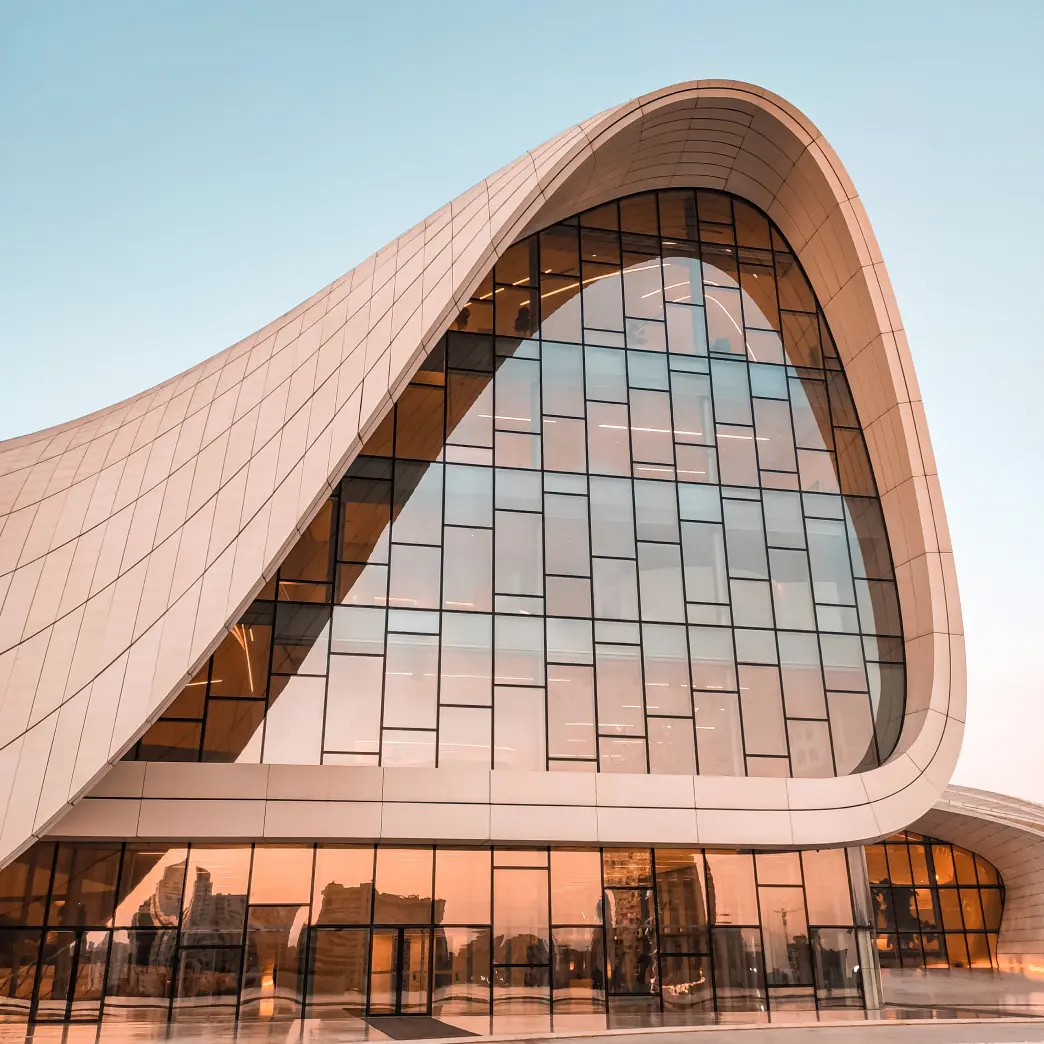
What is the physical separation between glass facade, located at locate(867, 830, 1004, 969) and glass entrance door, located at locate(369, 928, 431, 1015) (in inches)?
796

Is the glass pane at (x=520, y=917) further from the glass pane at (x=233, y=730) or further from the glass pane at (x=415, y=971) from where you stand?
the glass pane at (x=233, y=730)

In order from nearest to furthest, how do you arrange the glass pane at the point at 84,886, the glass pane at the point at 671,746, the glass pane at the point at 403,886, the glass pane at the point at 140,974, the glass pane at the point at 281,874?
the glass pane at the point at 140,974 < the glass pane at the point at 84,886 < the glass pane at the point at 281,874 < the glass pane at the point at 403,886 < the glass pane at the point at 671,746

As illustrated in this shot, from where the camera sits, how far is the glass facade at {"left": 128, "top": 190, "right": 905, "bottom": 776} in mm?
18188

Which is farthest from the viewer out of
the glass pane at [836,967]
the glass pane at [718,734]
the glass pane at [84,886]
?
the glass pane at [718,734]

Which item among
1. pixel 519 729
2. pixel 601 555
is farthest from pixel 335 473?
pixel 601 555

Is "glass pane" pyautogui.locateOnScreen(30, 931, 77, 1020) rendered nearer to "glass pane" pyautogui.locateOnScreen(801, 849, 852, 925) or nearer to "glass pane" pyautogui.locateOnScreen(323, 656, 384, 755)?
"glass pane" pyautogui.locateOnScreen(323, 656, 384, 755)

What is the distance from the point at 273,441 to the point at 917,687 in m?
13.8

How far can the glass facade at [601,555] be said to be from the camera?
18188 millimetres

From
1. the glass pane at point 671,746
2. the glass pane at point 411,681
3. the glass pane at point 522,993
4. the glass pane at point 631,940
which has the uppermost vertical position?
the glass pane at point 411,681

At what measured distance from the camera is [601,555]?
2008 centimetres

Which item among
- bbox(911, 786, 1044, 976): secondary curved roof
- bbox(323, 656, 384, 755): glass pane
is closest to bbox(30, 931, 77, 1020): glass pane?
bbox(323, 656, 384, 755): glass pane

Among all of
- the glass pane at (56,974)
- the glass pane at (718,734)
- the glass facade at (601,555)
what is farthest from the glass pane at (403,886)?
the glass pane at (718,734)

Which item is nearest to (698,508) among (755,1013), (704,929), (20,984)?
(704,929)

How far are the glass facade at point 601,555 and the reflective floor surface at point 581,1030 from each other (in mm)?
4278
